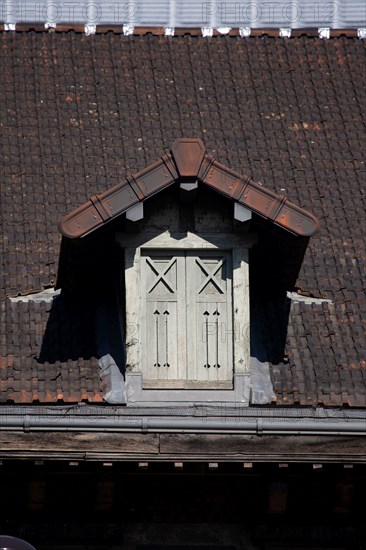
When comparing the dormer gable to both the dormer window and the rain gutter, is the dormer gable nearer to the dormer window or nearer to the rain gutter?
the dormer window

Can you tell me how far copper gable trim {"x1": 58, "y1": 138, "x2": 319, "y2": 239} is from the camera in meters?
13.3

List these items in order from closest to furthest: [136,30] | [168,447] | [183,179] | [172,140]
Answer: [168,447] < [183,179] < [172,140] < [136,30]

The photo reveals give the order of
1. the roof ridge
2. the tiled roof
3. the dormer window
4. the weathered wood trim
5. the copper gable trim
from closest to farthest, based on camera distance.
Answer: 1. the weathered wood trim
2. the copper gable trim
3. the dormer window
4. the tiled roof
5. the roof ridge

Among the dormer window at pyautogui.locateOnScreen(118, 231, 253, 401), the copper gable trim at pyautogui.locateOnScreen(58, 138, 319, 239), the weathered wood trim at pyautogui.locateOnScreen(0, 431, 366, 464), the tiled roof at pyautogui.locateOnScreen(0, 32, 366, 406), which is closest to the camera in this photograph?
the weathered wood trim at pyautogui.locateOnScreen(0, 431, 366, 464)

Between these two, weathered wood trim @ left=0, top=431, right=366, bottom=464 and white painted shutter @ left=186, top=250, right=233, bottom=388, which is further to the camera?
white painted shutter @ left=186, top=250, right=233, bottom=388

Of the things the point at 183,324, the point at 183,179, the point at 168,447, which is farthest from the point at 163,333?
the point at 183,179

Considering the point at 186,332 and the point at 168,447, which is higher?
the point at 186,332

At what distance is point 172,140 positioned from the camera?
55.0 ft

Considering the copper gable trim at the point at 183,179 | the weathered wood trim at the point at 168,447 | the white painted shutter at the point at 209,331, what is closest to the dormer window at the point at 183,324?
the white painted shutter at the point at 209,331

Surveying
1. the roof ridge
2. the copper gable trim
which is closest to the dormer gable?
→ the copper gable trim

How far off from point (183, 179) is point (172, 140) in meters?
3.39

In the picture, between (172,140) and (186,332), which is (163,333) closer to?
(186,332)

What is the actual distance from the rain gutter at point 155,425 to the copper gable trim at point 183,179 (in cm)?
142

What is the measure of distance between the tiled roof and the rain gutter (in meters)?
0.46
